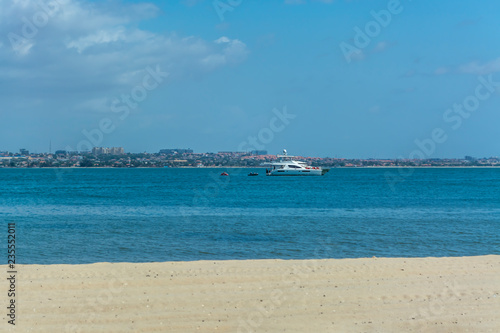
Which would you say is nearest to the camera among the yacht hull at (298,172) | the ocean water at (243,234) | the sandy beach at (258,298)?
the sandy beach at (258,298)

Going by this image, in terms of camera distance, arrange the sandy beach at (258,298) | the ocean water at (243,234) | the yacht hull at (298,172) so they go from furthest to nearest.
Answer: the yacht hull at (298,172)
the ocean water at (243,234)
the sandy beach at (258,298)

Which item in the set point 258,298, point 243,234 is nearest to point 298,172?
point 243,234

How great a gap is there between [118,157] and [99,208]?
144 meters

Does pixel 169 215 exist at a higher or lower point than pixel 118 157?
lower

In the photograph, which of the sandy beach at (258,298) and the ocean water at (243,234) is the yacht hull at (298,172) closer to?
the ocean water at (243,234)

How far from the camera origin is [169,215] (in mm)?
33875

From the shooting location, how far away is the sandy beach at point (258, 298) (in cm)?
895

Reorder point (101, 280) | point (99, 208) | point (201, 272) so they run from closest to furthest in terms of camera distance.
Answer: point (101, 280) → point (201, 272) → point (99, 208)

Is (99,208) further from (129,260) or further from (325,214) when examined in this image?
(129,260)

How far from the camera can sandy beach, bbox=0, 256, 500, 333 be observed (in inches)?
352

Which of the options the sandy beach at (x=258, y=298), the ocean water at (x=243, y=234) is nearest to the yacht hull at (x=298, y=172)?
the ocean water at (x=243, y=234)

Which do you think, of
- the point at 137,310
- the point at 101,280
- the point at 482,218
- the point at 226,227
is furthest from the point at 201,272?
the point at 482,218

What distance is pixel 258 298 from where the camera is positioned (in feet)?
34.2

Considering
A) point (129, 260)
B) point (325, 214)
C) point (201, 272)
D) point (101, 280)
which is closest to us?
point (101, 280)
